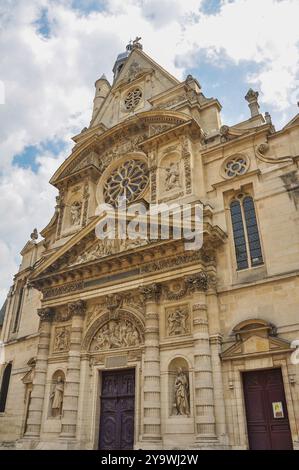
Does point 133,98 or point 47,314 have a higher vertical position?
point 133,98

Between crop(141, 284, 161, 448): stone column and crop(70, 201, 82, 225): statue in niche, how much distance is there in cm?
594

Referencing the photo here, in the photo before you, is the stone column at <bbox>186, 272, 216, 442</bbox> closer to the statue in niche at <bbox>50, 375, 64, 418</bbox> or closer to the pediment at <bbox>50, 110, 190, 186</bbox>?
the statue in niche at <bbox>50, 375, 64, 418</bbox>

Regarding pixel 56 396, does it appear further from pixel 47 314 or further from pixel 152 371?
pixel 152 371

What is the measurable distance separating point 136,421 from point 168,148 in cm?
1007

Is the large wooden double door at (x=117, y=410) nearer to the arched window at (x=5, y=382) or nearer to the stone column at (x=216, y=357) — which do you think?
the stone column at (x=216, y=357)

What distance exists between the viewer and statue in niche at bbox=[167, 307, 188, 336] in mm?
11891

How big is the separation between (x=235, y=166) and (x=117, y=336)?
287 inches

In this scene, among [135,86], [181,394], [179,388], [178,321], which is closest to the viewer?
[181,394]

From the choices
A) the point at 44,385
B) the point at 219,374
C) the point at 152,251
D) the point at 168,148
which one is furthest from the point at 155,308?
the point at 168,148

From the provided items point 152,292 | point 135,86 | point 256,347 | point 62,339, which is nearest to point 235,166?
point 152,292

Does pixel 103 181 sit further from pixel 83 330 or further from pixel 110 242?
pixel 83 330

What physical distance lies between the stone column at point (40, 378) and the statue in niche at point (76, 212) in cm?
425

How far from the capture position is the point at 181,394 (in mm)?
11055

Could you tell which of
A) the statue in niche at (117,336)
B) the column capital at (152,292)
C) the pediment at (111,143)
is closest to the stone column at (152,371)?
the column capital at (152,292)
